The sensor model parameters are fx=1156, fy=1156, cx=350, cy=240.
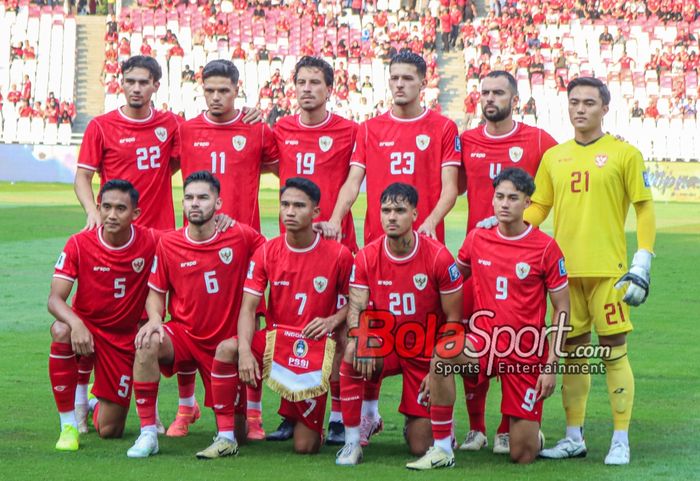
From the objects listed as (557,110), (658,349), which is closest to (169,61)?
(557,110)

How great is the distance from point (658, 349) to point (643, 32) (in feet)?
106

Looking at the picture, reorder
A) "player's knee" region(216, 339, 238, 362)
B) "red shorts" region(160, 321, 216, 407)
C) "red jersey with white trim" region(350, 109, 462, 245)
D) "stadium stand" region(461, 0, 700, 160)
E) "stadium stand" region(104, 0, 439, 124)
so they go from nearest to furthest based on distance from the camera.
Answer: "player's knee" region(216, 339, 238, 362) → "red shorts" region(160, 321, 216, 407) → "red jersey with white trim" region(350, 109, 462, 245) → "stadium stand" region(461, 0, 700, 160) → "stadium stand" region(104, 0, 439, 124)

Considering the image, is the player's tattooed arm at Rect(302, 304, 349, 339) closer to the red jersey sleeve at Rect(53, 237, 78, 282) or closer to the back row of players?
the back row of players

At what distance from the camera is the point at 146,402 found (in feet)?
22.8

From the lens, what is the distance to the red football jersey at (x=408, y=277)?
23.1 feet

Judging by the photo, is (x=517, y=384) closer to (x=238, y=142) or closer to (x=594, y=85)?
(x=594, y=85)

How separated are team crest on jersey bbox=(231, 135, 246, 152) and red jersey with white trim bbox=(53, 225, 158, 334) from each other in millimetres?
903

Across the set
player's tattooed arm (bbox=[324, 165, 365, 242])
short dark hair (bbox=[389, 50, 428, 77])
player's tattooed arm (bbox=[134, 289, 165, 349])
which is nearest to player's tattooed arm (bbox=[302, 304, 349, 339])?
player's tattooed arm (bbox=[324, 165, 365, 242])

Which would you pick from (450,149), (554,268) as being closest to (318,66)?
(450,149)

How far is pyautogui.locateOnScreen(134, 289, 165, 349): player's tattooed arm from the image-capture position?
23.0 feet

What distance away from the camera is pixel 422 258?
7.07 metres

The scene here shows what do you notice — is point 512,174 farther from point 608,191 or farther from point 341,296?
point 341,296

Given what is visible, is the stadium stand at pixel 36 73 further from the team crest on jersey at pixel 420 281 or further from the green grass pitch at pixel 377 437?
the team crest on jersey at pixel 420 281

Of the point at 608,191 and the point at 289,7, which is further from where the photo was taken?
the point at 289,7
